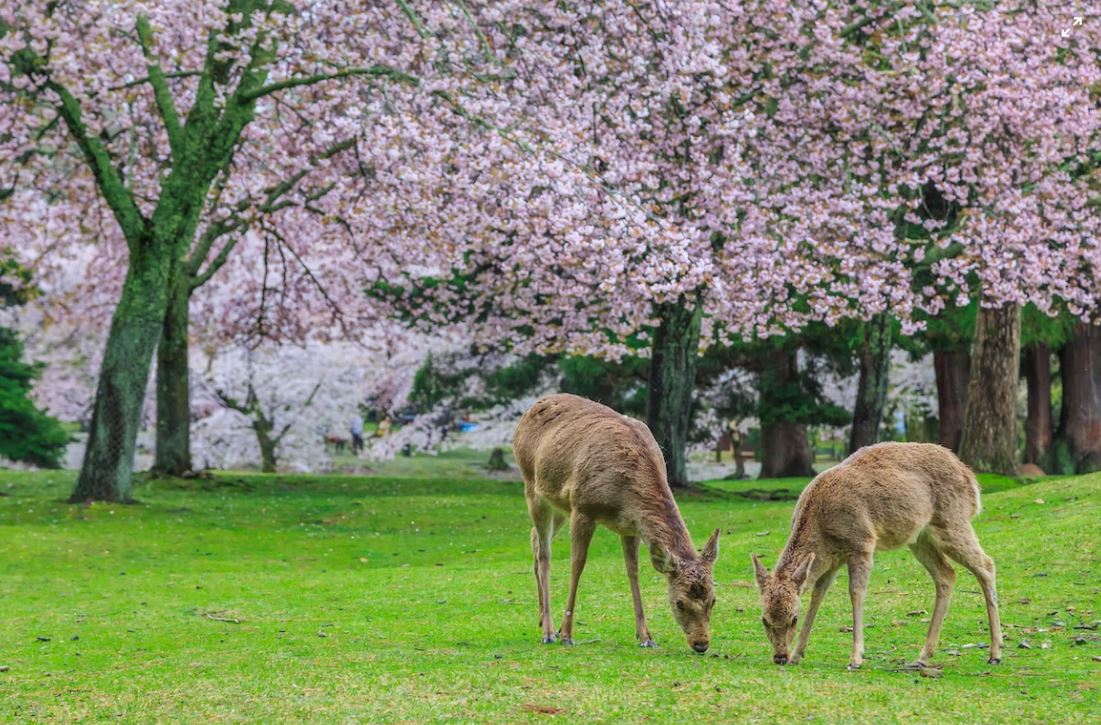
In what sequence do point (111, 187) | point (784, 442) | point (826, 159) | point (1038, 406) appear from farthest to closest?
point (784, 442) → point (1038, 406) → point (826, 159) → point (111, 187)

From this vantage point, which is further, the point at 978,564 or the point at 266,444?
the point at 266,444

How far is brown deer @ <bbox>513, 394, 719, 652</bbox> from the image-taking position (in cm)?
869

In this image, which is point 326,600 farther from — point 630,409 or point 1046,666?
point 630,409

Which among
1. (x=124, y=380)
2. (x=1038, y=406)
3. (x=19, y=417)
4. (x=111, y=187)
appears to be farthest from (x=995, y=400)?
(x=19, y=417)

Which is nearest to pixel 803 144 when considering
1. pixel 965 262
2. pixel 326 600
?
pixel 965 262

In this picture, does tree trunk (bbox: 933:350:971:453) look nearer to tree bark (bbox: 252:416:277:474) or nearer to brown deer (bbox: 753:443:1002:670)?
tree bark (bbox: 252:416:277:474)

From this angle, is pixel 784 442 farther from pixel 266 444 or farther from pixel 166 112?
pixel 166 112

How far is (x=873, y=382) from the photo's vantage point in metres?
25.7

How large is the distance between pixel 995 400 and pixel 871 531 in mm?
17330

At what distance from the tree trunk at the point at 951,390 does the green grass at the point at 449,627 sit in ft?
40.0

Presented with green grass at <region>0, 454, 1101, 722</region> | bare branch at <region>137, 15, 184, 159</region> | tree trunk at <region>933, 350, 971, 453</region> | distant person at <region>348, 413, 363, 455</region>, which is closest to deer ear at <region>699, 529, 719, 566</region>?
green grass at <region>0, 454, 1101, 722</region>

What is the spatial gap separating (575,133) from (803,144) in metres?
6.49

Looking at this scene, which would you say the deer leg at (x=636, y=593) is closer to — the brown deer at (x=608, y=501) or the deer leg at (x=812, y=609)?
the brown deer at (x=608, y=501)

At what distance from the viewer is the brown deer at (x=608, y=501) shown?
Result: 8.69 metres
